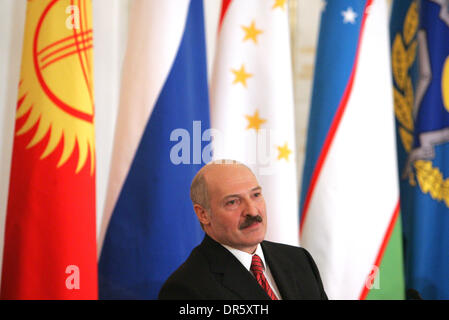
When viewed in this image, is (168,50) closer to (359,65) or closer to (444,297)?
(359,65)

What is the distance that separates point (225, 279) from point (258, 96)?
3.00ft

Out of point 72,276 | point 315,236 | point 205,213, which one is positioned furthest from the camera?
point 315,236

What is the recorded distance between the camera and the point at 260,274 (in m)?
0.60

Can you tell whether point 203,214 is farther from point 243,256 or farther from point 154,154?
point 154,154

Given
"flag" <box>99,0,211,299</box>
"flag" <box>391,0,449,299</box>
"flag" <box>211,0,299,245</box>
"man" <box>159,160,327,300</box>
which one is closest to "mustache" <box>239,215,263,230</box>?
"man" <box>159,160,327,300</box>

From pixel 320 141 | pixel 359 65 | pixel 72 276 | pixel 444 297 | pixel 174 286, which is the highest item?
pixel 359 65

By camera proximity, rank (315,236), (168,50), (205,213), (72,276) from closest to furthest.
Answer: (205,213), (72,276), (168,50), (315,236)

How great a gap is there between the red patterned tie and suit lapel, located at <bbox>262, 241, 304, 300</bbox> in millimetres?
12

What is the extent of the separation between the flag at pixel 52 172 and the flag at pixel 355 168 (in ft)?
2.22

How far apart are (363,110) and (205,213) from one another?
3.52ft

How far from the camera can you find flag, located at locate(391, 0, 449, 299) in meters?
1.62

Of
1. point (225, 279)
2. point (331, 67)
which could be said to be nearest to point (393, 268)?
point (331, 67)
